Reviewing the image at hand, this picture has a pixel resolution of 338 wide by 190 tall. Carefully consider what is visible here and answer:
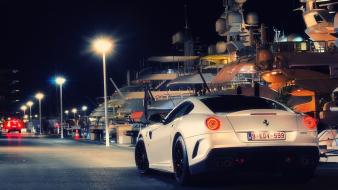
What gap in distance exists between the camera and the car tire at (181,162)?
10977 millimetres

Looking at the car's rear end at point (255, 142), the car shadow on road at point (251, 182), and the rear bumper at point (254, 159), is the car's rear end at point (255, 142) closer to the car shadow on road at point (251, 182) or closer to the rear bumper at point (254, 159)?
the rear bumper at point (254, 159)

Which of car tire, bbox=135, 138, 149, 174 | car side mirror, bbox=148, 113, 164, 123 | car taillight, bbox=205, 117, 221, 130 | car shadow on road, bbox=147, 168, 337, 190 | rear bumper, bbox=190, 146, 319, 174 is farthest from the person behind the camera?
car tire, bbox=135, 138, 149, 174

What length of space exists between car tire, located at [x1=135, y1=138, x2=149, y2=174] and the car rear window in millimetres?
2452

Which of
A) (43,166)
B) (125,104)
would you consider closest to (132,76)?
(125,104)

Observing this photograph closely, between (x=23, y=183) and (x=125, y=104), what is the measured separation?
251 ft

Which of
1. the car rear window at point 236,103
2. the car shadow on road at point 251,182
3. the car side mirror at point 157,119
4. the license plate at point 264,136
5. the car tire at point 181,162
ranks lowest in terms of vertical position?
the car shadow on road at point 251,182

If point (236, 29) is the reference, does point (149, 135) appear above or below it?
below

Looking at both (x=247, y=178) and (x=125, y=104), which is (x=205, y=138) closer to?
(x=247, y=178)

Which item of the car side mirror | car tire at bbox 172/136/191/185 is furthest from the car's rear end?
the car side mirror

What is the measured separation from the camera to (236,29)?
75562mm

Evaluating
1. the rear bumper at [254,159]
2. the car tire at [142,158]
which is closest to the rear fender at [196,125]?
the rear bumper at [254,159]

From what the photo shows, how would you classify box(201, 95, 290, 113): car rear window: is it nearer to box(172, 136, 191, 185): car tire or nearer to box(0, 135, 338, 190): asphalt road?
box(172, 136, 191, 185): car tire

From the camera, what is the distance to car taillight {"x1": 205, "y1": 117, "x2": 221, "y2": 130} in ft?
34.7

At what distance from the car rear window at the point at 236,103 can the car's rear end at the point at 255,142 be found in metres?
0.54
